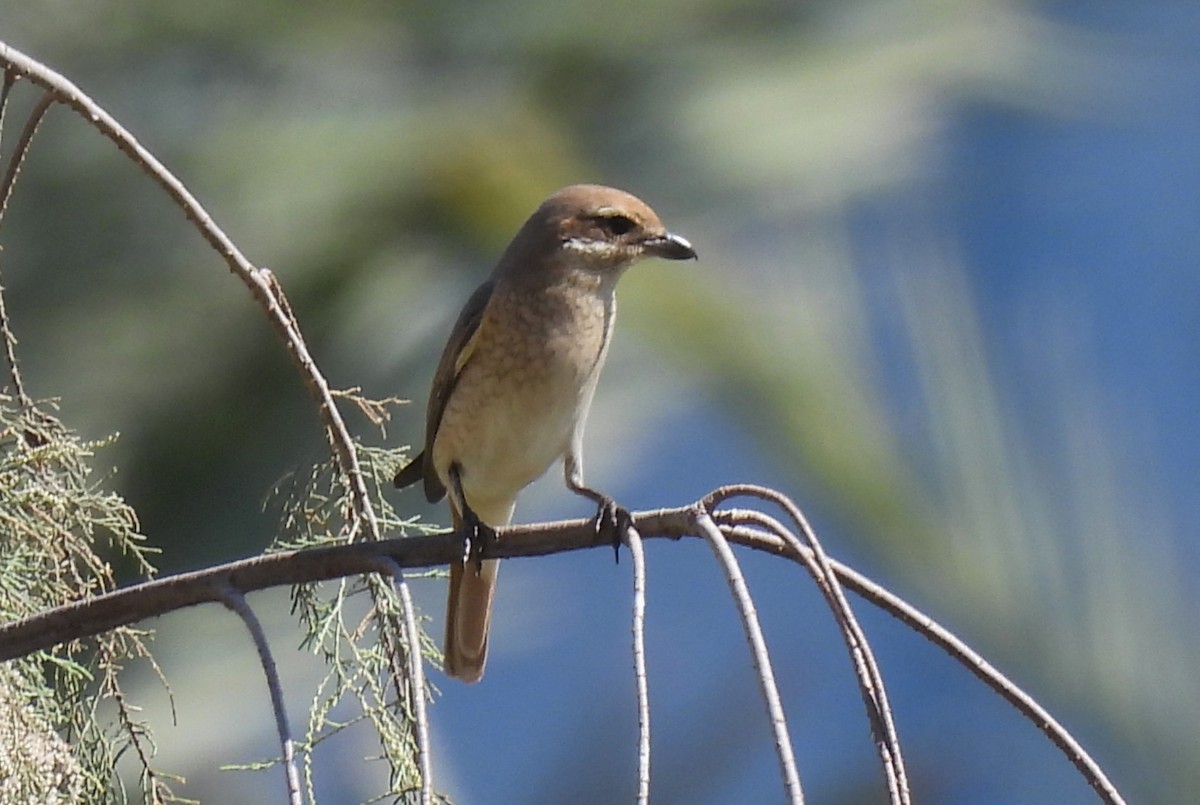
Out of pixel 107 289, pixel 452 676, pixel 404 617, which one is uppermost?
pixel 107 289

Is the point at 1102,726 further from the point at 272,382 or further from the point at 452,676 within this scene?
the point at 272,382

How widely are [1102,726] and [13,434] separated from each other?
3.55 m

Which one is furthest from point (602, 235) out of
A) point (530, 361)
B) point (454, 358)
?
point (454, 358)

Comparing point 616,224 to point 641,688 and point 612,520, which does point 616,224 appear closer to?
point 612,520

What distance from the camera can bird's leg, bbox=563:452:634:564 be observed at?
2832mm

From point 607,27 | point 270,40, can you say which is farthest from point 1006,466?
point 270,40

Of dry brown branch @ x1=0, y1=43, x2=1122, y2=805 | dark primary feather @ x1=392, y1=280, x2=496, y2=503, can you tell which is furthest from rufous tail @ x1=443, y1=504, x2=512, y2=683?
dry brown branch @ x1=0, y1=43, x2=1122, y2=805

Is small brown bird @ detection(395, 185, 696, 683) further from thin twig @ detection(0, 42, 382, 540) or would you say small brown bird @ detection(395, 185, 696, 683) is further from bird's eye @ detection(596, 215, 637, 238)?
thin twig @ detection(0, 42, 382, 540)

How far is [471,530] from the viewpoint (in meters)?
3.31

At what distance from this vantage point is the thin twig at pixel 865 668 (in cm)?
179

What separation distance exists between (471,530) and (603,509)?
275 millimetres

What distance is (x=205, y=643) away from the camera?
7.84m

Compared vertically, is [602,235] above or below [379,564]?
above

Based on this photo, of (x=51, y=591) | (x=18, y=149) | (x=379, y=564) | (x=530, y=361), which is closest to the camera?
(x=379, y=564)
